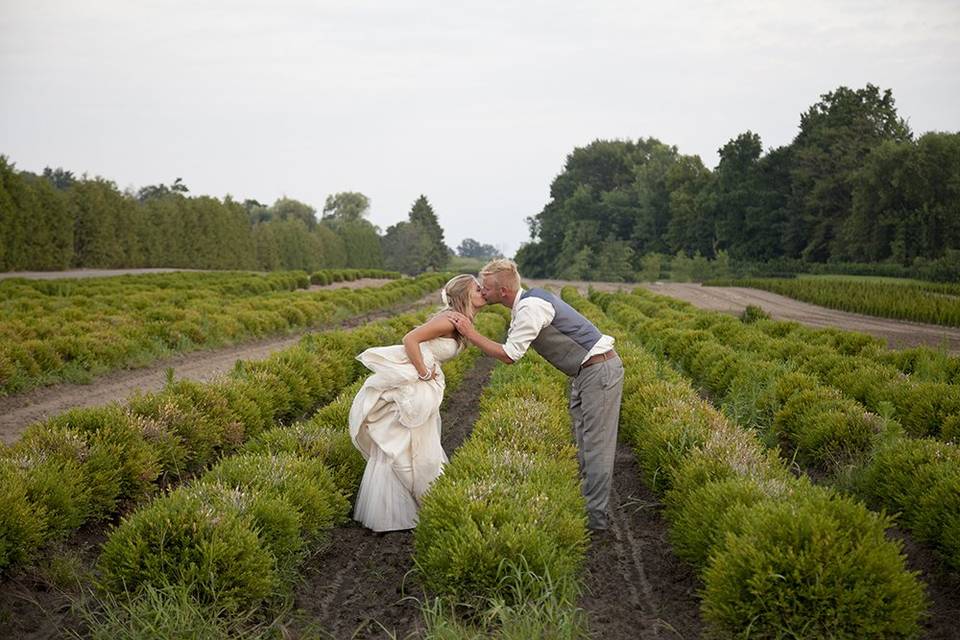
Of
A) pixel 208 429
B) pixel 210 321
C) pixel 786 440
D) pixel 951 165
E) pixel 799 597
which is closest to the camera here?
pixel 799 597

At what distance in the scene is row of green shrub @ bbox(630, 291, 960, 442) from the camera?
324 inches

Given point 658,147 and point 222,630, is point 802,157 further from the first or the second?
point 222,630

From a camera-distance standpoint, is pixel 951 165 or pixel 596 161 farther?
pixel 596 161

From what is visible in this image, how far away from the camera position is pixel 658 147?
10288 centimetres

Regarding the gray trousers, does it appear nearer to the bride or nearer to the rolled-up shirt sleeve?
the rolled-up shirt sleeve

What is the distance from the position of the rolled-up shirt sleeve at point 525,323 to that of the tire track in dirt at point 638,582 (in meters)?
1.70

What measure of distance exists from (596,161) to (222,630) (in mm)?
106255

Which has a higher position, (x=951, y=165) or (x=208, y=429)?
(x=951, y=165)

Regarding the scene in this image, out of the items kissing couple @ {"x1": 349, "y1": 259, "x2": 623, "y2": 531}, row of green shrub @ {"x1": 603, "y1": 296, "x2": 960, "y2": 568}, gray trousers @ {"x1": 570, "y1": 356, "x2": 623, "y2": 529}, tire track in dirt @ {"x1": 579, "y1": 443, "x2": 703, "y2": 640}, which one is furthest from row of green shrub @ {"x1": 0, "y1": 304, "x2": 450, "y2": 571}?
row of green shrub @ {"x1": 603, "y1": 296, "x2": 960, "y2": 568}

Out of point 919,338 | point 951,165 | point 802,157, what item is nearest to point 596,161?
point 802,157

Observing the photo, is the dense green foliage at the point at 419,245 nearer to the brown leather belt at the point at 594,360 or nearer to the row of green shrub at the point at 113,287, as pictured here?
the row of green shrub at the point at 113,287

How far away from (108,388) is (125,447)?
21.4 feet

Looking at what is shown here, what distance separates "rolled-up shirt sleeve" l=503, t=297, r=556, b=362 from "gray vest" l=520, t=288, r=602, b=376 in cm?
13

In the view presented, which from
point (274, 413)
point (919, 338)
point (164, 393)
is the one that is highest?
point (164, 393)
